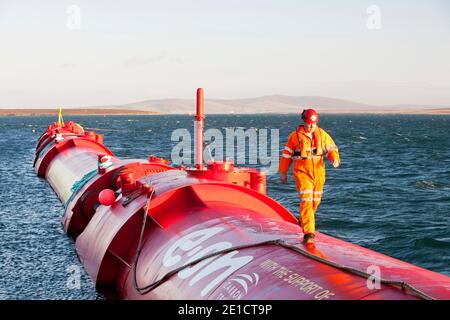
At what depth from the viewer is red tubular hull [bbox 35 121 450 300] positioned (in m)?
7.56

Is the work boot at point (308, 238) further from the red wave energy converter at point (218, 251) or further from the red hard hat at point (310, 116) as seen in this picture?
the red hard hat at point (310, 116)

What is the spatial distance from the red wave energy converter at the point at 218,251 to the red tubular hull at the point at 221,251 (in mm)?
16

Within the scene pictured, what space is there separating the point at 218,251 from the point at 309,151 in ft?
8.07

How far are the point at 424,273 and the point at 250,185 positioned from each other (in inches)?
239

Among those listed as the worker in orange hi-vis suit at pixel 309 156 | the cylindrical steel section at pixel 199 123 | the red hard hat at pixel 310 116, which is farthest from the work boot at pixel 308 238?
the cylindrical steel section at pixel 199 123

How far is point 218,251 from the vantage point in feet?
30.9

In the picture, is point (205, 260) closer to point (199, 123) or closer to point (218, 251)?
point (218, 251)

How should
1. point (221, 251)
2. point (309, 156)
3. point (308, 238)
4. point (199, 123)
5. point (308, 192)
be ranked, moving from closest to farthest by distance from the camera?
1. point (308, 238)
2. point (221, 251)
3. point (308, 192)
4. point (309, 156)
5. point (199, 123)

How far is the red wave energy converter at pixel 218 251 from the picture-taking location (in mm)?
7465

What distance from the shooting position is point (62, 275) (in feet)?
52.6

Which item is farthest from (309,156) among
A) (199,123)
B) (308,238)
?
(199,123)

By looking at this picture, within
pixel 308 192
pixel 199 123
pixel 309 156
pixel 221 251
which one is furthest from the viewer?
pixel 199 123

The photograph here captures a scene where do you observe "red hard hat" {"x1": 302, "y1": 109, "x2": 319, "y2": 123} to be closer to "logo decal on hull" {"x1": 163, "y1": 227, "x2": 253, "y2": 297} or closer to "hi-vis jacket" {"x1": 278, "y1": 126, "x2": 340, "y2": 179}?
"hi-vis jacket" {"x1": 278, "y1": 126, "x2": 340, "y2": 179}

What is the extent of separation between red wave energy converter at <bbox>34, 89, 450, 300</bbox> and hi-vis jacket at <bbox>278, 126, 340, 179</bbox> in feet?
3.90
